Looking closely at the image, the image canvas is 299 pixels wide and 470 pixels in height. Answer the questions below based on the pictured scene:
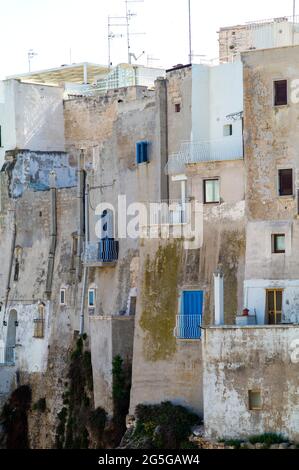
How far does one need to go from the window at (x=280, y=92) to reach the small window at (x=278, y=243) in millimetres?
3431

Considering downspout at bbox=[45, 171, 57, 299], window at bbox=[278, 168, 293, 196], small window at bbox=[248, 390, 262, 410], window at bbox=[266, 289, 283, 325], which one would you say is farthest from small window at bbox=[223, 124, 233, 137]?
small window at bbox=[248, 390, 262, 410]

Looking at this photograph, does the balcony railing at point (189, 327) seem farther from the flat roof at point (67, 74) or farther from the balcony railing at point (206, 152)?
the flat roof at point (67, 74)

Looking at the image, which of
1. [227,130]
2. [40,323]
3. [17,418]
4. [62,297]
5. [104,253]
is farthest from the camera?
[40,323]

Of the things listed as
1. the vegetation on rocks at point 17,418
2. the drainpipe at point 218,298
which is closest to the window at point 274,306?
the drainpipe at point 218,298

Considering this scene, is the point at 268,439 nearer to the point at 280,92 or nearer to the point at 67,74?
the point at 280,92

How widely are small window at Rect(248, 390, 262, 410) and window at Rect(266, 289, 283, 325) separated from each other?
7.70 feet

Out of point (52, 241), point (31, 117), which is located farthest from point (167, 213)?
point (31, 117)

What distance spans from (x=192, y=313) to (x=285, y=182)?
448cm

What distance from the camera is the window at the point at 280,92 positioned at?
4803 centimetres

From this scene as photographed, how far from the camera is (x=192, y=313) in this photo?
4969 centimetres

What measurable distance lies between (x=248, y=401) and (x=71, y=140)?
1759cm

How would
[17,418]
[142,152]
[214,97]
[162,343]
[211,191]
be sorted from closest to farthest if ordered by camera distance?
[162,343] < [211,191] < [214,97] < [142,152] < [17,418]

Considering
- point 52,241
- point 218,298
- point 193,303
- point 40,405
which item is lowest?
point 40,405

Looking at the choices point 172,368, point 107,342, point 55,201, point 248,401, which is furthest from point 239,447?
point 55,201
